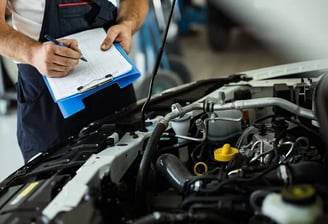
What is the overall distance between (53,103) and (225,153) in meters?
0.54

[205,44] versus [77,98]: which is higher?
[77,98]

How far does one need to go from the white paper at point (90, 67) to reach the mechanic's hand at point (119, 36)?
16 mm

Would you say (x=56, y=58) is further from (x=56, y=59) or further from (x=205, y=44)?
(x=205, y=44)

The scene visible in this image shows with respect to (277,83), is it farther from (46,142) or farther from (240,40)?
(240,40)

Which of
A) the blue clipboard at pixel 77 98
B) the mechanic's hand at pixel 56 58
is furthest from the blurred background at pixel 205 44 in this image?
the mechanic's hand at pixel 56 58

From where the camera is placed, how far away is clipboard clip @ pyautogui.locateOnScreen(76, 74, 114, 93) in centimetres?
121

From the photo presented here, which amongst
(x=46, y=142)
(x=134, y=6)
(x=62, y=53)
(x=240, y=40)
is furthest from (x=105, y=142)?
(x=240, y=40)

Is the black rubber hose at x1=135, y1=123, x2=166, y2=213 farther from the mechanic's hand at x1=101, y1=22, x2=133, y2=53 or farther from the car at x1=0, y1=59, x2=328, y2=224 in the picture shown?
the mechanic's hand at x1=101, y1=22, x2=133, y2=53

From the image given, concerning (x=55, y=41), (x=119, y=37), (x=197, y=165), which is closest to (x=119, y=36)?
(x=119, y=37)

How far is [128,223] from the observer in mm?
839

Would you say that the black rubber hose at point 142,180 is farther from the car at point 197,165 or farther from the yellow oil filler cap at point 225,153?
the yellow oil filler cap at point 225,153

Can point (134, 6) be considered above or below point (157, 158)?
above

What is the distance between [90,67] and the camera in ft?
4.17

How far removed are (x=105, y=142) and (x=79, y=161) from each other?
10cm
